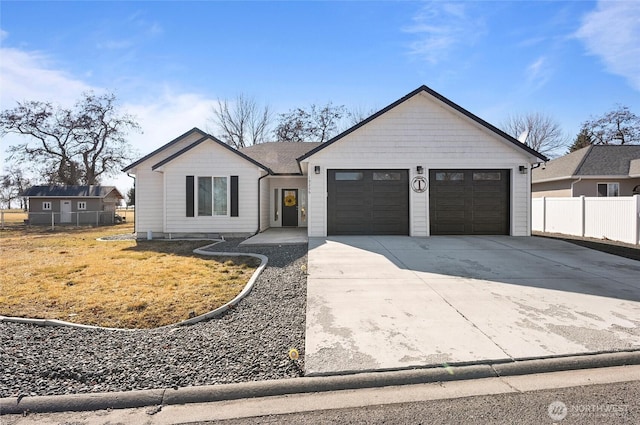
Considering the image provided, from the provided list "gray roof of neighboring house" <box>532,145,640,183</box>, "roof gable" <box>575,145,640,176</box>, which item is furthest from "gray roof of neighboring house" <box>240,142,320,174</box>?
"roof gable" <box>575,145,640,176</box>

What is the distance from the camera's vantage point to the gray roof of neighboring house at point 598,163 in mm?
19094

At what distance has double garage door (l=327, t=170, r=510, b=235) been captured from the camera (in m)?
12.3

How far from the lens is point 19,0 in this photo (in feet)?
21.9

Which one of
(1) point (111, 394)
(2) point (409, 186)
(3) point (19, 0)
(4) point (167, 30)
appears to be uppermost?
(4) point (167, 30)

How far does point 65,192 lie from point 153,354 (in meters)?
32.7

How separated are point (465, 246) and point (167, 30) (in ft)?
34.6

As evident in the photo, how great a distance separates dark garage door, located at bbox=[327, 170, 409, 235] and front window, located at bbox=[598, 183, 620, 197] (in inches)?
603

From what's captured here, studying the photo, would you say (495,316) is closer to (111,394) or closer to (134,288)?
(111,394)

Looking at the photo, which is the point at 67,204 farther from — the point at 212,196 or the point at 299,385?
the point at 299,385

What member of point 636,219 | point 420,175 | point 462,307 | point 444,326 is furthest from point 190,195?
point 636,219

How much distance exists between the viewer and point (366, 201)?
484 inches

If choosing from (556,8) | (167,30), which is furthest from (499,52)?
(167,30)

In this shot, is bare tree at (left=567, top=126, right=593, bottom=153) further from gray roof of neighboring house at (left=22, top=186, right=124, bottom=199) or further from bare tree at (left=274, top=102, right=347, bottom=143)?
gray roof of neighboring house at (left=22, top=186, right=124, bottom=199)

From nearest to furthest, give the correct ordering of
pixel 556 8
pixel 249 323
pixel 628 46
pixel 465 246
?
pixel 249 323, pixel 556 8, pixel 465 246, pixel 628 46
